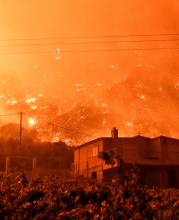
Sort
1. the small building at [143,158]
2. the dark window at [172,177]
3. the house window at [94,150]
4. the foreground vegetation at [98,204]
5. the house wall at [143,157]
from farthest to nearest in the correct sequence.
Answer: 1. the house window at [94,150]
2. the dark window at [172,177]
3. the small building at [143,158]
4. the house wall at [143,157]
5. the foreground vegetation at [98,204]

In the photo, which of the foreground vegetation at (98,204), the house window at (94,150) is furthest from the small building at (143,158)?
the foreground vegetation at (98,204)

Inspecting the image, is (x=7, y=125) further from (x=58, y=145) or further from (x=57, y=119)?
(x=57, y=119)

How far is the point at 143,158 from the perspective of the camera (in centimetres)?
3616

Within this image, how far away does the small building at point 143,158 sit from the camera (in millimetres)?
35125

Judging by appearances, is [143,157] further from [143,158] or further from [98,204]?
[98,204]

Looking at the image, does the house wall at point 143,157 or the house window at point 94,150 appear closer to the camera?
the house wall at point 143,157

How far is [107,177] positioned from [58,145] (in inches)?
1216

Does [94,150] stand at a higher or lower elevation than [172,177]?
higher

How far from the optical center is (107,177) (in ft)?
116

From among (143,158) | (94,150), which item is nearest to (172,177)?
(143,158)

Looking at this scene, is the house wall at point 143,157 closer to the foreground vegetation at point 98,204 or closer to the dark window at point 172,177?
the dark window at point 172,177

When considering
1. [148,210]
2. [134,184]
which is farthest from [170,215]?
[134,184]

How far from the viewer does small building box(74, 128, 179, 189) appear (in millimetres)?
35125

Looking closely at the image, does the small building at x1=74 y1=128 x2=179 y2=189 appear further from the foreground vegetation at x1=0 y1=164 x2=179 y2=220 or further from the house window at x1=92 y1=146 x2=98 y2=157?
the foreground vegetation at x1=0 y1=164 x2=179 y2=220
